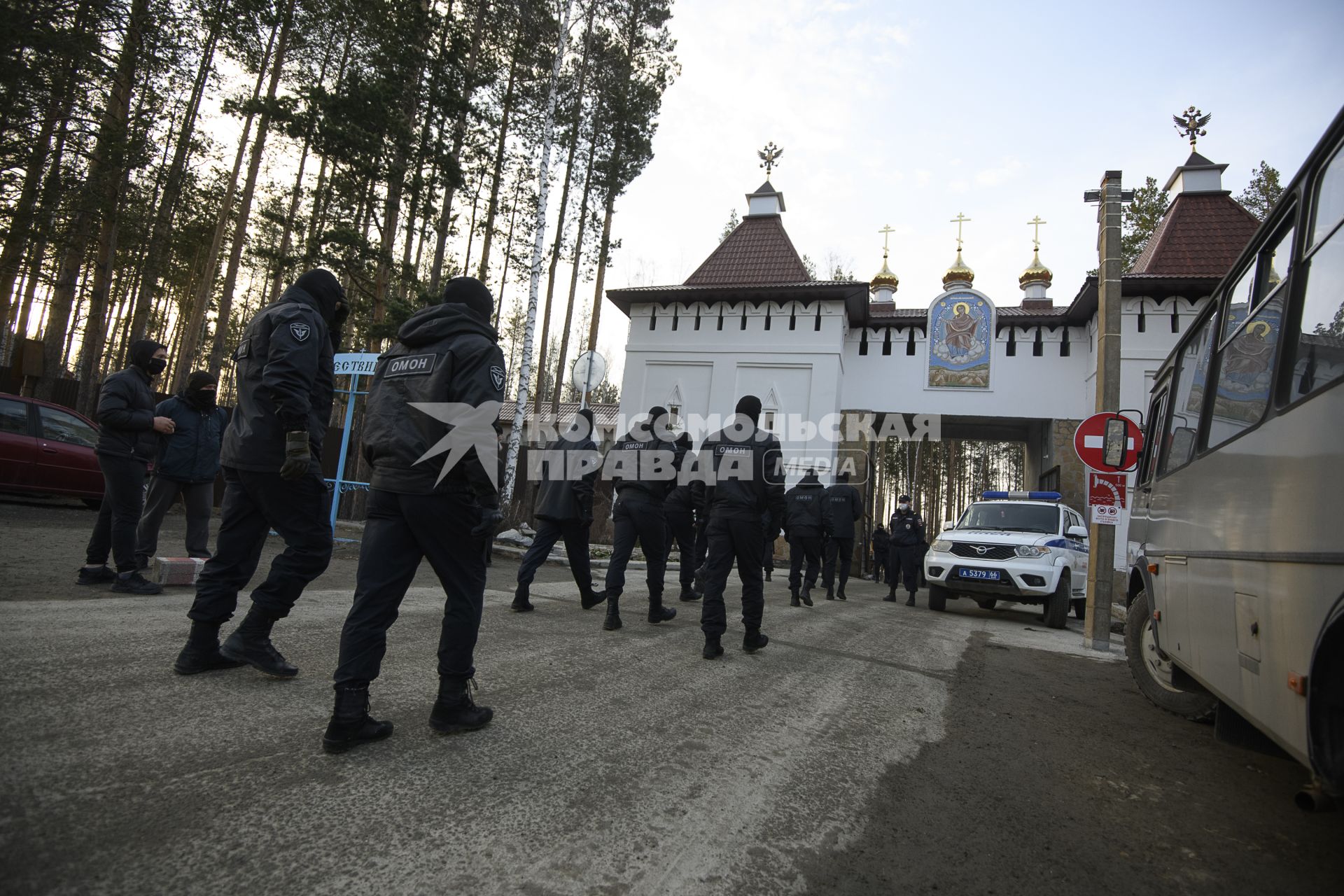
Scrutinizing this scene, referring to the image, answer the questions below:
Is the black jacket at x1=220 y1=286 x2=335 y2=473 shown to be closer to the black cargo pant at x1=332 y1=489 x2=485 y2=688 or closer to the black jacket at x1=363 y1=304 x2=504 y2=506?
the black jacket at x1=363 y1=304 x2=504 y2=506

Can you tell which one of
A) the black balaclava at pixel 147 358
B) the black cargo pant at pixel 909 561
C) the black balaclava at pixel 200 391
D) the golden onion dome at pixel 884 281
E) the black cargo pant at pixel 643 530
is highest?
the golden onion dome at pixel 884 281

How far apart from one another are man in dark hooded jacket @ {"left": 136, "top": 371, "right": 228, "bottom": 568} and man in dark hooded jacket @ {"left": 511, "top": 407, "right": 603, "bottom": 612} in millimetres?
2787

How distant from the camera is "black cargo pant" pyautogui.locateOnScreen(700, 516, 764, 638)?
513 cm

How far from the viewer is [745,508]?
17.5 feet

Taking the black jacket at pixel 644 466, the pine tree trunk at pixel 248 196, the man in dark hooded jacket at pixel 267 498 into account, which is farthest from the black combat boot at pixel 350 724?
the pine tree trunk at pixel 248 196

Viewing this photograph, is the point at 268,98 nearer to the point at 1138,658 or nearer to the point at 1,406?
the point at 1,406

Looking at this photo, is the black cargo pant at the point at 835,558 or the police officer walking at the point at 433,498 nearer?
the police officer walking at the point at 433,498

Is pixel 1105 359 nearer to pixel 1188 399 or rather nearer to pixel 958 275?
pixel 1188 399

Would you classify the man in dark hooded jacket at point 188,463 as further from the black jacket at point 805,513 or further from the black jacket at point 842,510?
the black jacket at point 842,510

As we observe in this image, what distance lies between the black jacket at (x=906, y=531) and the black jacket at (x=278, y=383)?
37.2 feet

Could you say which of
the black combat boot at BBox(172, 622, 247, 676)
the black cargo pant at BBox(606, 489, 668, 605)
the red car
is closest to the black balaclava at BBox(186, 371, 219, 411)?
the black combat boot at BBox(172, 622, 247, 676)

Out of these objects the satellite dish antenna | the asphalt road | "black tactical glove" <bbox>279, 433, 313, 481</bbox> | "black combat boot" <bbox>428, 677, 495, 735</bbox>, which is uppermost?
the satellite dish antenna

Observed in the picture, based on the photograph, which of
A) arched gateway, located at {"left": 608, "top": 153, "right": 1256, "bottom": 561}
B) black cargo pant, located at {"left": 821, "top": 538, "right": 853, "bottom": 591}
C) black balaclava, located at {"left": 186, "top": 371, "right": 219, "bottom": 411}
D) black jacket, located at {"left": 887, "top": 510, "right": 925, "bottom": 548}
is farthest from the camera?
arched gateway, located at {"left": 608, "top": 153, "right": 1256, "bottom": 561}

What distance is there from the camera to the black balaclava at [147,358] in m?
5.74
